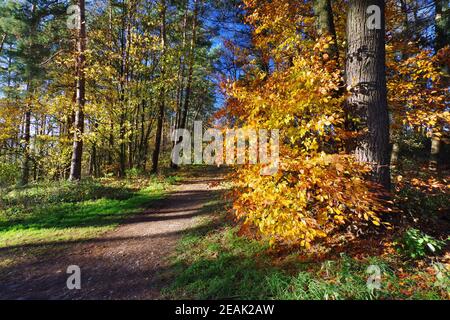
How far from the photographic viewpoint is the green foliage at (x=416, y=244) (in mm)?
3453

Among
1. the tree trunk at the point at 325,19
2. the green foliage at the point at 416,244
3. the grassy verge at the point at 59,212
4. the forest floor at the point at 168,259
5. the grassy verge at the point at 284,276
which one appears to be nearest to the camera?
the grassy verge at the point at 284,276

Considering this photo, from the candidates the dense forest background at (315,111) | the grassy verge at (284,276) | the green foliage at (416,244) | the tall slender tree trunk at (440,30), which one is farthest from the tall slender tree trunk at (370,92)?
the tall slender tree trunk at (440,30)

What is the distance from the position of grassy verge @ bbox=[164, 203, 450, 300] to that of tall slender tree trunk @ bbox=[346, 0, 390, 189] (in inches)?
60.8

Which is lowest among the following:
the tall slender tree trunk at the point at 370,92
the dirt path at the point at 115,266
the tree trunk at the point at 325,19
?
the dirt path at the point at 115,266

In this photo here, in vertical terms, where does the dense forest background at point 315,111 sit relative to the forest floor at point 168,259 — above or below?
above

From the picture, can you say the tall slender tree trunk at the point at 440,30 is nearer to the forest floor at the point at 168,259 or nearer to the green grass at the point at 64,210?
the forest floor at the point at 168,259

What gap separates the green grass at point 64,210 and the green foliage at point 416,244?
721cm

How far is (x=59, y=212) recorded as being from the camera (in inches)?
315

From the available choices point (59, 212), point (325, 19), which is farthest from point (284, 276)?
point (59, 212)

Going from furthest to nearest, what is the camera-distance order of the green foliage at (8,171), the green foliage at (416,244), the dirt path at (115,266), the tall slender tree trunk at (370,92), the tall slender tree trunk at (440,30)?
the green foliage at (8,171), the tall slender tree trunk at (440,30), the dirt path at (115,266), the tall slender tree trunk at (370,92), the green foliage at (416,244)

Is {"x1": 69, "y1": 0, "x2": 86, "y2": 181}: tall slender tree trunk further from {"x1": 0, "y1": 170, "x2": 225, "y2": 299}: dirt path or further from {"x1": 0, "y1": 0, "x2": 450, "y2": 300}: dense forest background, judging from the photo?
{"x1": 0, "y1": 170, "x2": 225, "y2": 299}: dirt path

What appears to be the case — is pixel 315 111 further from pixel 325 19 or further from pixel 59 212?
pixel 59 212

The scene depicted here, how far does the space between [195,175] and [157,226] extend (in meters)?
8.07

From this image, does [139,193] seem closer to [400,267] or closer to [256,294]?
[256,294]
